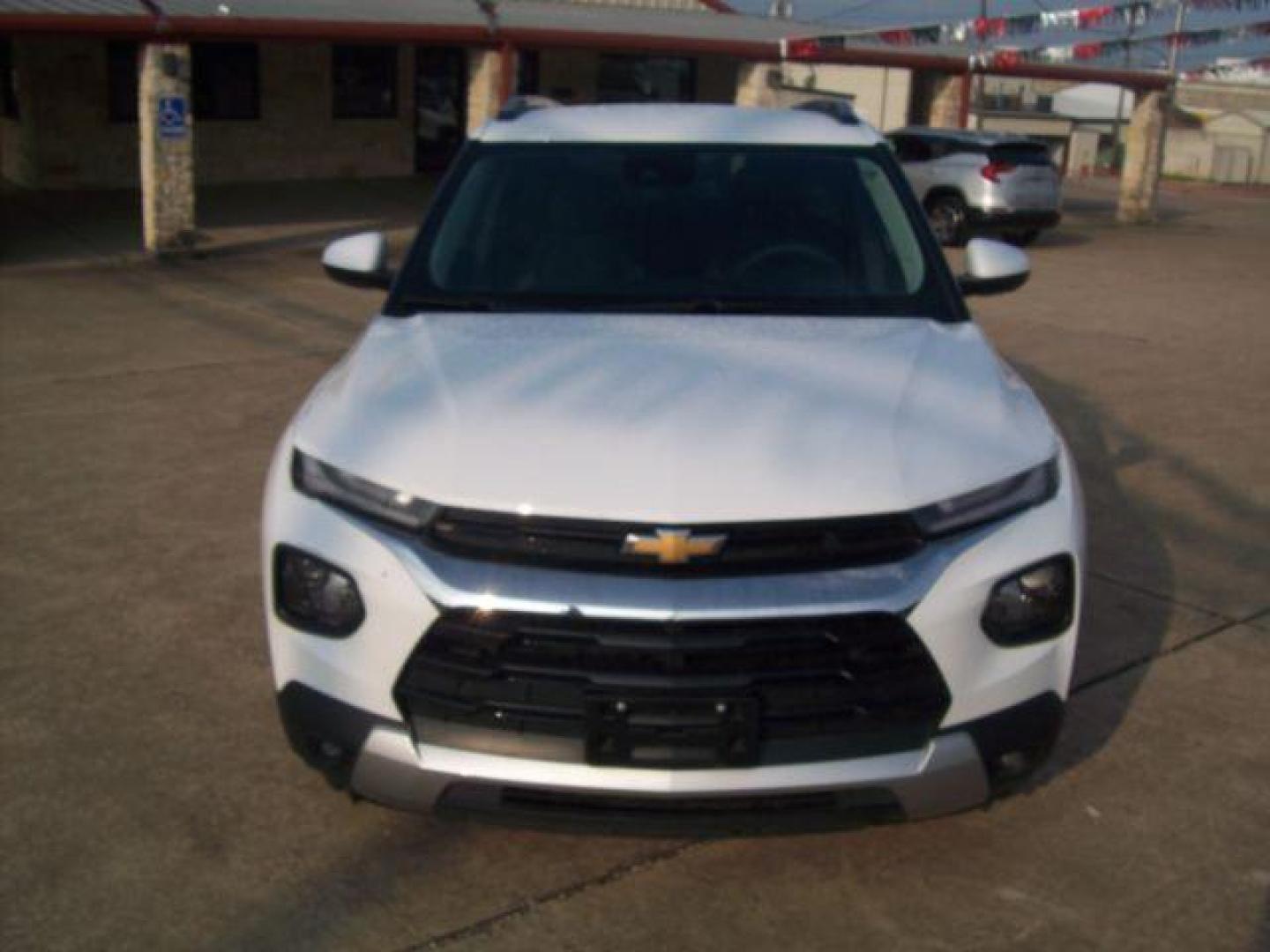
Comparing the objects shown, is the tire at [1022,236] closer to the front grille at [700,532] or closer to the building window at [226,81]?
the building window at [226,81]

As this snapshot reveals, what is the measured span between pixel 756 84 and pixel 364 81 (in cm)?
656

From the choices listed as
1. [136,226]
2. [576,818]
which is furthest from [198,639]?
[136,226]

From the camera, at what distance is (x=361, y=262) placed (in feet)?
15.5

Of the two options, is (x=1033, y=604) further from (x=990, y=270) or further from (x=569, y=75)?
(x=569, y=75)

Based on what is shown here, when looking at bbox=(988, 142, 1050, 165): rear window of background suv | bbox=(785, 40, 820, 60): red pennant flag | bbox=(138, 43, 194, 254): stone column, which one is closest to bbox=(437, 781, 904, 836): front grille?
bbox=(138, 43, 194, 254): stone column

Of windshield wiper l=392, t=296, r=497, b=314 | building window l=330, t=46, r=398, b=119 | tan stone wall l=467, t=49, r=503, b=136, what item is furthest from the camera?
building window l=330, t=46, r=398, b=119

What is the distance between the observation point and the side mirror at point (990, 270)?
482 cm

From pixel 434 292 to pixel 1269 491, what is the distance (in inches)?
182

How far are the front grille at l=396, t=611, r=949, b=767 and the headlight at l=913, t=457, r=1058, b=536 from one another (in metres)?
0.26

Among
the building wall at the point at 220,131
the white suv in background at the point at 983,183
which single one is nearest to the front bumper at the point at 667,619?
the white suv in background at the point at 983,183

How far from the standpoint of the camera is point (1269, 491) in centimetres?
690

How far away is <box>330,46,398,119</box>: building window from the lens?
2228 cm

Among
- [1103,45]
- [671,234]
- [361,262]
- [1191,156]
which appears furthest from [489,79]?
[1191,156]

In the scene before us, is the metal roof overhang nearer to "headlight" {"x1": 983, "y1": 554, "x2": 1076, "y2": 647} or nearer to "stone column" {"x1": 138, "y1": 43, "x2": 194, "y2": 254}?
"stone column" {"x1": 138, "y1": 43, "x2": 194, "y2": 254}
